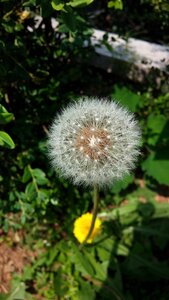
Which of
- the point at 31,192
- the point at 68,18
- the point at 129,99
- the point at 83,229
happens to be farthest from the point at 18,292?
the point at 68,18

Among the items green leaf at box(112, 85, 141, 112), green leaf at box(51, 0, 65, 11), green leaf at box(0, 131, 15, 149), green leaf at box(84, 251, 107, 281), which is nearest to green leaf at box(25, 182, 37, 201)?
green leaf at box(84, 251, 107, 281)

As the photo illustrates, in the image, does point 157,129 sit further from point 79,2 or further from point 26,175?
point 79,2

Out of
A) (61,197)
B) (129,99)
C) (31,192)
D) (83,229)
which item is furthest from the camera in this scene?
(129,99)

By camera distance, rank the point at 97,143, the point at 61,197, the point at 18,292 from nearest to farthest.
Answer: the point at 97,143
the point at 18,292
the point at 61,197

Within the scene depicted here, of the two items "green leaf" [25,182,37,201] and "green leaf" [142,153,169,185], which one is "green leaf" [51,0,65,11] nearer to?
"green leaf" [25,182,37,201]

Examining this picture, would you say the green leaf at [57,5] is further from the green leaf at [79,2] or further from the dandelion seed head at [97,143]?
the dandelion seed head at [97,143]
